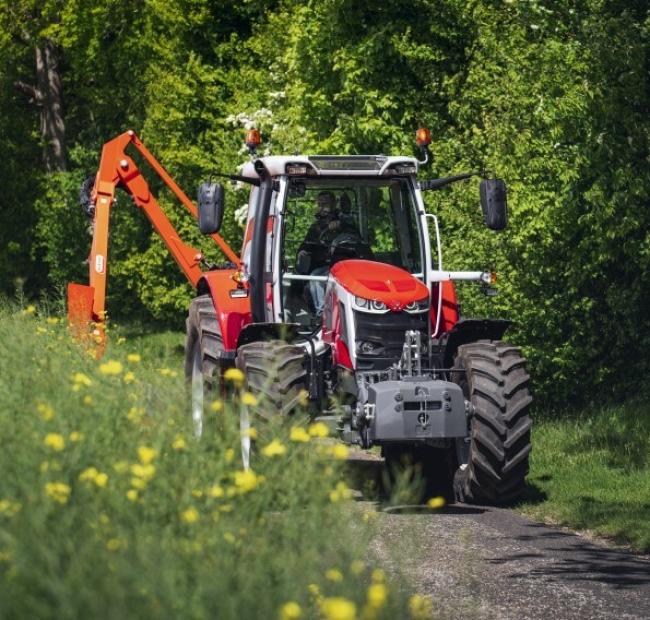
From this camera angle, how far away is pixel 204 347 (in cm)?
1383


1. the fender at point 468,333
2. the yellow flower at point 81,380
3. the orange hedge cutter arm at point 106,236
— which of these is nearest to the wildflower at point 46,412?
the yellow flower at point 81,380

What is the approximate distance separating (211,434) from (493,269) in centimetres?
1081

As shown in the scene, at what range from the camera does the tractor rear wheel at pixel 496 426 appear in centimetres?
1163

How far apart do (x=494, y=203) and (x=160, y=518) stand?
6.67m

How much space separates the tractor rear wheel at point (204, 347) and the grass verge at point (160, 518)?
502 cm

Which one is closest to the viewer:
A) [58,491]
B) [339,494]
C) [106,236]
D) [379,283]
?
[58,491]

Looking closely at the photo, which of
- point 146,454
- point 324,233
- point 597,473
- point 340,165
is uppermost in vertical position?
point 340,165

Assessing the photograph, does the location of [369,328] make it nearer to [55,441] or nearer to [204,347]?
[204,347]

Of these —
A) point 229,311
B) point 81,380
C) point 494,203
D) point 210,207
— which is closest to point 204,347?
point 229,311

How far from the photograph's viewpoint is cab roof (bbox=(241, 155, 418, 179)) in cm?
1272

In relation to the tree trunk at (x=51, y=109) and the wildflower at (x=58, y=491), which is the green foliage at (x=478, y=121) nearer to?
the tree trunk at (x=51, y=109)

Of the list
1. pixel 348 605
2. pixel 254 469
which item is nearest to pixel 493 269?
pixel 254 469

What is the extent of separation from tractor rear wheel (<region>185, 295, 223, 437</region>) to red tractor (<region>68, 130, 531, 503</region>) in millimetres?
26

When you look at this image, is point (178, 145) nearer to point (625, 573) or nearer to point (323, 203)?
point (323, 203)
